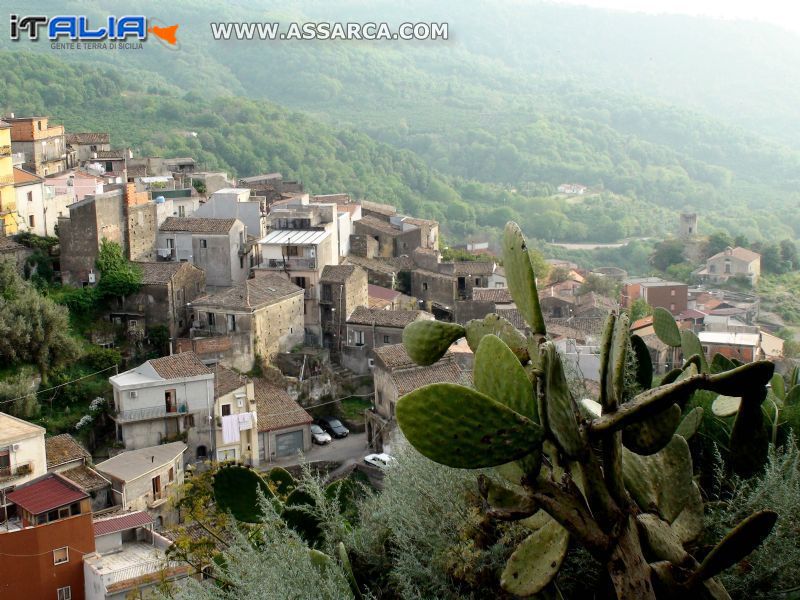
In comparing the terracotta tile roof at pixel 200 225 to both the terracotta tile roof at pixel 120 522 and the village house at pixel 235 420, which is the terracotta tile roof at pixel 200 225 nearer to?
the village house at pixel 235 420

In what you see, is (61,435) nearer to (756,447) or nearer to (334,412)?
(334,412)

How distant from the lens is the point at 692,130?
368ft

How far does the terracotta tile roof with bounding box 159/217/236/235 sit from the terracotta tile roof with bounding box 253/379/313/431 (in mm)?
4996

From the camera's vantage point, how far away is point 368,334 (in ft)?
82.4

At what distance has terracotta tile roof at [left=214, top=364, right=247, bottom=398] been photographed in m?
21.5

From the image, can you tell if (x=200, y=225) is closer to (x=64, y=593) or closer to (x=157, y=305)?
(x=157, y=305)

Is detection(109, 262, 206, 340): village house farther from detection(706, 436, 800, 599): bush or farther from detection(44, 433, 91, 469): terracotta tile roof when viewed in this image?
detection(706, 436, 800, 599): bush

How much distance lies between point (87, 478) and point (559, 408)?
1603 cm

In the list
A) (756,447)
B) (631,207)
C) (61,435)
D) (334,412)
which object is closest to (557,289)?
(334,412)

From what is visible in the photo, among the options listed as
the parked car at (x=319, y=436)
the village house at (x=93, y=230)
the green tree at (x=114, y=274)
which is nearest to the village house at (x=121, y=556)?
the parked car at (x=319, y=436)

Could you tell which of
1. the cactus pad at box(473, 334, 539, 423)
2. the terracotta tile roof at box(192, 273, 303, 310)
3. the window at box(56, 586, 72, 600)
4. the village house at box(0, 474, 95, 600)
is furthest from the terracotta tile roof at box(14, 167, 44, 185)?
the cactus pad at box(473, 334, 539, 423)

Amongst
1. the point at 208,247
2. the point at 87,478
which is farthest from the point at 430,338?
the point at 208,247

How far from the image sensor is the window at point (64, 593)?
14.6 meters

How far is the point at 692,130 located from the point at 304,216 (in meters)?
92.7
